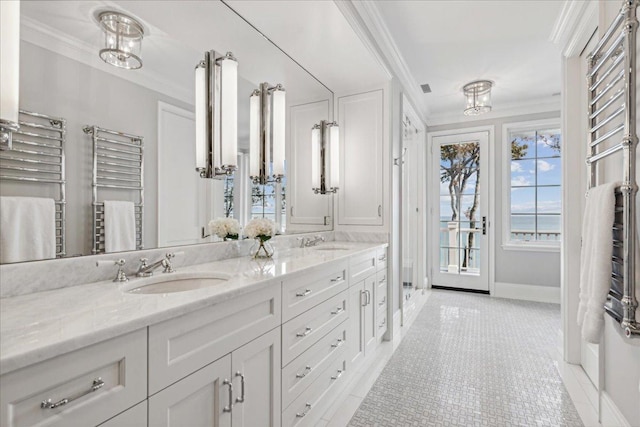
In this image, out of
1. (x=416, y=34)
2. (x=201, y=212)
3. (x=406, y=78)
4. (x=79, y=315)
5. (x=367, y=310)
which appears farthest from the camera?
(x=406, y=78)

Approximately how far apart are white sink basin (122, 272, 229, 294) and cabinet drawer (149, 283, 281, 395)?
0.72 ft

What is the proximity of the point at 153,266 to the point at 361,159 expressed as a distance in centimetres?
221

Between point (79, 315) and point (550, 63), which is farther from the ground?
point (550, 63)

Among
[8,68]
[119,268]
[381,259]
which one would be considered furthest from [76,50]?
[381,259]

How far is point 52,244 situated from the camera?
1.11m

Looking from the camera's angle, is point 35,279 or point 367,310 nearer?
point 35,279

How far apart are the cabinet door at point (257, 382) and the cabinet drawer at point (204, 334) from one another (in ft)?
0.16

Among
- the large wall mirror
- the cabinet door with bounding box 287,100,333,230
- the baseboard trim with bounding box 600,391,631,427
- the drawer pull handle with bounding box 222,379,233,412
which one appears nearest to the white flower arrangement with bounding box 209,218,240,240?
the large wall mirror

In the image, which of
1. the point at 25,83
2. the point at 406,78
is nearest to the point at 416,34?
the point at 406,78

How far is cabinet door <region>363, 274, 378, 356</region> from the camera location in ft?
7.78

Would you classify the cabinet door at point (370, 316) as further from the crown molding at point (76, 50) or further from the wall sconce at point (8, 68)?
the wall sconce at point (8, 68)

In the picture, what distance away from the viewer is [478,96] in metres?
3.65

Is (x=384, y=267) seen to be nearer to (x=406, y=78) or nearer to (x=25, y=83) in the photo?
(x=406, y=78)

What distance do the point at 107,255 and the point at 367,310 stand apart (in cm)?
176
